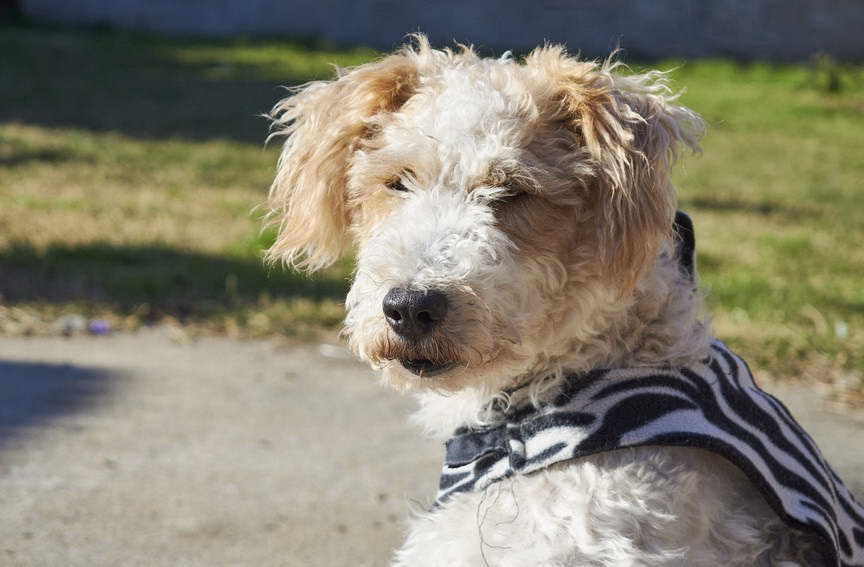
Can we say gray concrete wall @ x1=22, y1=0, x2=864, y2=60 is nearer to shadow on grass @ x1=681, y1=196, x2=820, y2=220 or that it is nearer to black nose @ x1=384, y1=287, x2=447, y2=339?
shadow on grass @ x1=681, y1=196, x2=820, y2=220

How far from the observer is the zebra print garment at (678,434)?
97.0 inches

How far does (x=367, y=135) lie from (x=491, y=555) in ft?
3.93

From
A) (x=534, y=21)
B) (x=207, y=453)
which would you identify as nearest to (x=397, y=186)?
(x=207, y=453)

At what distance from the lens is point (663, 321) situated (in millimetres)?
2734

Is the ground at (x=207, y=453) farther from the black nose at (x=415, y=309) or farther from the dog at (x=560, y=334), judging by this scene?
the black nose at (x=415, y=309)

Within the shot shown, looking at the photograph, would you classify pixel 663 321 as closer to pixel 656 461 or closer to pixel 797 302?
pixel 656 461

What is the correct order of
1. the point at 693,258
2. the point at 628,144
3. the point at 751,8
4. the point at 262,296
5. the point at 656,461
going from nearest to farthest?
the point at 656,461 < the point at 628,144 < the point at 693,258 < the point at 262,296 < the point at 751,8

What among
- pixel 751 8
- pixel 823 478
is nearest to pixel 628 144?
pixel 823 478

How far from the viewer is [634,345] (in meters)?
2.71

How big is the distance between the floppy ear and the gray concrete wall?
15592 mm

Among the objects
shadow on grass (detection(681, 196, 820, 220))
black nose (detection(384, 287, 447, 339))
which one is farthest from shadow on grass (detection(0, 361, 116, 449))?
shadow on grass (detection(681, 196, 820, 220))

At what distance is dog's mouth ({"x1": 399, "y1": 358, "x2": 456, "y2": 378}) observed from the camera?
2637 mm

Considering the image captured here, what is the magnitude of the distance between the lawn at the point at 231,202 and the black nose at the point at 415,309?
89 centimetres

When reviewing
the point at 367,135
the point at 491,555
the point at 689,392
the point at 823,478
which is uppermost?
the point at 367,135
